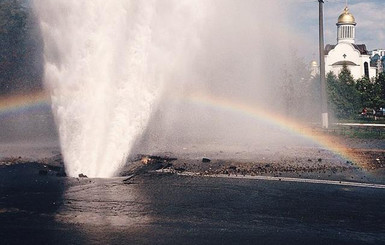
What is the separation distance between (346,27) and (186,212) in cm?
9786

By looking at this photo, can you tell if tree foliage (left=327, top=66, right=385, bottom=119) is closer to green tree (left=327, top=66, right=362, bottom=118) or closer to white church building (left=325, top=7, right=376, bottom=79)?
green tree (left=327, top=66, right=362, bottom=118)

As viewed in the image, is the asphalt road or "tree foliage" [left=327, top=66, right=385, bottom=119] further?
"tree foliage" [left=327, top=66, right=385, bottom=119]

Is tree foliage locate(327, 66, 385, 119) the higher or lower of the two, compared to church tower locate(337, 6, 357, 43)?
lower

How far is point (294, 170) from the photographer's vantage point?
17609 mm

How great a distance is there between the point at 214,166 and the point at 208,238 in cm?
960

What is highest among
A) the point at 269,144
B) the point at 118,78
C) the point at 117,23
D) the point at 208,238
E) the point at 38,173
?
the point at 117,23

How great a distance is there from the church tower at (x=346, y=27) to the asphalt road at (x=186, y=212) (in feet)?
298

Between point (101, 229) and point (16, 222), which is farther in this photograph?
point (16, 222)

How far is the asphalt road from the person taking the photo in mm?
9234

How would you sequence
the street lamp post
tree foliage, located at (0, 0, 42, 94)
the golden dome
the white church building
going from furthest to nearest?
1. the white church building
2. the golden dome
3. tree foliage, located at (0, 0, 42, 94)
4. the street lamp post

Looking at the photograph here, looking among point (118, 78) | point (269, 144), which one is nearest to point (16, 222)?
point (118, 78)

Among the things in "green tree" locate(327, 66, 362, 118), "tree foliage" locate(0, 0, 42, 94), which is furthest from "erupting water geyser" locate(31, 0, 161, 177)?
"green tree" locate(327, 66, 362, 118)

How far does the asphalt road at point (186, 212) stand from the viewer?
9.23 m

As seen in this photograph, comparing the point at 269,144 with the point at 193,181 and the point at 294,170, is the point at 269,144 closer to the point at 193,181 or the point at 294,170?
the point at 294,170
